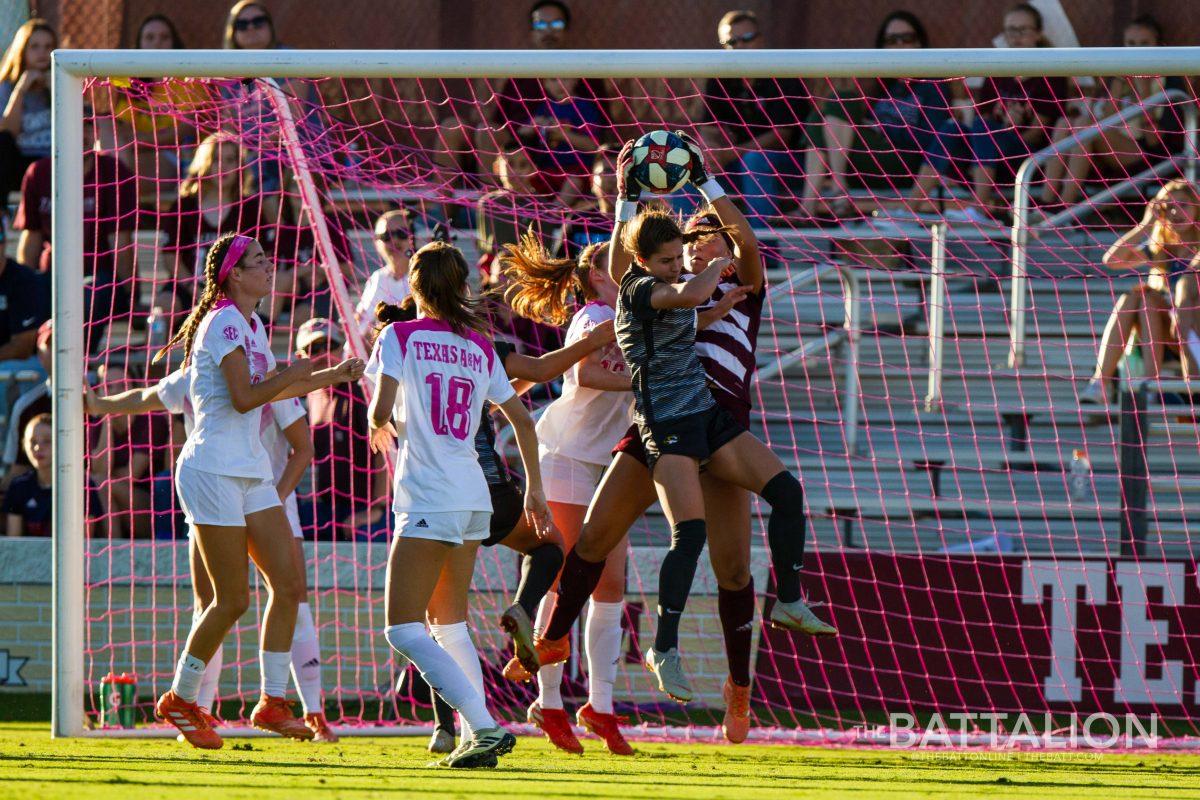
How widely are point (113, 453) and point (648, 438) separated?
4135mm

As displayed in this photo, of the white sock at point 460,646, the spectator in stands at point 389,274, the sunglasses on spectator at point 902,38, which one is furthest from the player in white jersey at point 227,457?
the sunglasses on spectator at point 902,38

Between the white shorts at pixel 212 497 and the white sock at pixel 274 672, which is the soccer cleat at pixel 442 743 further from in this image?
the white shorts at pixel 212 497

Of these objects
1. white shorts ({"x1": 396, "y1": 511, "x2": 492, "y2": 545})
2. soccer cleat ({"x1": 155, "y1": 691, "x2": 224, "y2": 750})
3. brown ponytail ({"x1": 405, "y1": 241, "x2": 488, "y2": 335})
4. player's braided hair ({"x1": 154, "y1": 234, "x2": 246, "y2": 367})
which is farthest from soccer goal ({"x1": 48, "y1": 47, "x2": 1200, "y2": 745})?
white shorts ({"x1": 396, "y1": 511, "x2": 492, "y2": 545})

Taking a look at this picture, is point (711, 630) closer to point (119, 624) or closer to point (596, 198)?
point (596, 198)

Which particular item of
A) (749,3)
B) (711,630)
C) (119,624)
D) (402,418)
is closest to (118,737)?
(119,624)

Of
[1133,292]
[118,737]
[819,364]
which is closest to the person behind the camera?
[118,737]

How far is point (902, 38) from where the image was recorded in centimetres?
1143

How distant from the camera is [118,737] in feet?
24.6

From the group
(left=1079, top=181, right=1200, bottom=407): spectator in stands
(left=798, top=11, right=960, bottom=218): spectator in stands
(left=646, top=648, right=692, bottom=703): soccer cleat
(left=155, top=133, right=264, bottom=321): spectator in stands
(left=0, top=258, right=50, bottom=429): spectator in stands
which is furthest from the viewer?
(left=798, top=11, right=960, bottom=218): spectator in stands

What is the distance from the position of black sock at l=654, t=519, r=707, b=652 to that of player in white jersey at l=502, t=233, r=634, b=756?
0.80 metres

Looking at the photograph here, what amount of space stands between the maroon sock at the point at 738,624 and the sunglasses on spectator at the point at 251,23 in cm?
622

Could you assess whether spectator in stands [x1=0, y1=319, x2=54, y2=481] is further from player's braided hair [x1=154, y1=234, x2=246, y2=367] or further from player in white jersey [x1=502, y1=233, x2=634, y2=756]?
player in white jersey [x1=502, y1=233, x2=634, y2=756]

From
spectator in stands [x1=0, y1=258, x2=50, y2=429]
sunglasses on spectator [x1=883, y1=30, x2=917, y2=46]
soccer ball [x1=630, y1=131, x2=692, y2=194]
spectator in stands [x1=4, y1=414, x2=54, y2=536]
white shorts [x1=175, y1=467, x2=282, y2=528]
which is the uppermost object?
sunglasses on spectator [x1=883, y1=30, x2=917, y2=46]

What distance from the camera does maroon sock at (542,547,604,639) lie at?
673cm
